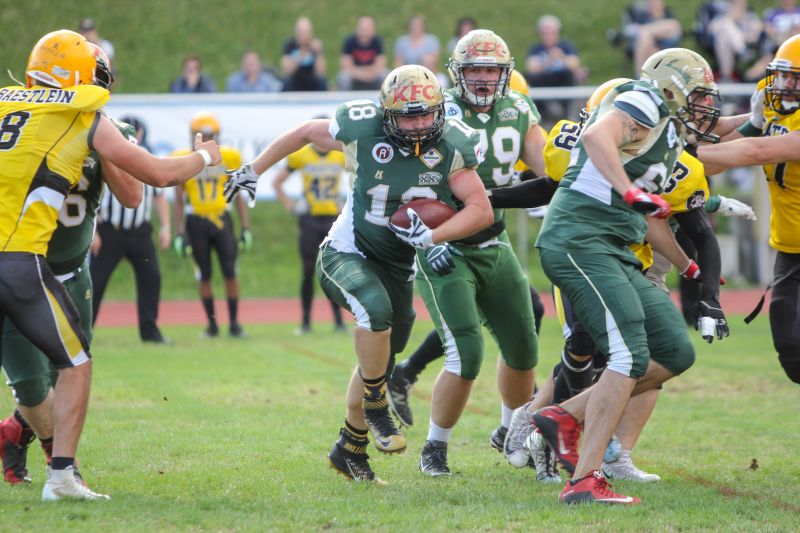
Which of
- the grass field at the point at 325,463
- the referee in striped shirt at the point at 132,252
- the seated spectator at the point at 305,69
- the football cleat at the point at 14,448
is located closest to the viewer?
the grass field at the point at 325,463

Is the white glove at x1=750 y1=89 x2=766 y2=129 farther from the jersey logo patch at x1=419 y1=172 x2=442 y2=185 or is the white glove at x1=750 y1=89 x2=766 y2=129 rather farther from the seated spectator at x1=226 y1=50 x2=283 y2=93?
the seated spectator at x1=226 y1=50 x2=283 y2=93

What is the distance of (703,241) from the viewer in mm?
5496

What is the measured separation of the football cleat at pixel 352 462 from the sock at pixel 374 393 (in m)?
0.21

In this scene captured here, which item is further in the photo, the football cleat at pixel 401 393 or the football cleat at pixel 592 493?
the football cleat at pixel 401 393

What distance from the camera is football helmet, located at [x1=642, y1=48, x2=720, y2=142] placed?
4.94 metres

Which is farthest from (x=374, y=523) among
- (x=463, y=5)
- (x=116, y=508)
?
(x=463, y=5)

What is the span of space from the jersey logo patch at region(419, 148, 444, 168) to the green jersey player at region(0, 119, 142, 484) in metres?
1.35

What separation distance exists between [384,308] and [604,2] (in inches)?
678

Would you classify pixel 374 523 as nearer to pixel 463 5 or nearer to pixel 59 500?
pixel 59 500

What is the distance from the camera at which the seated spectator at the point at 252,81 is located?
16.2m

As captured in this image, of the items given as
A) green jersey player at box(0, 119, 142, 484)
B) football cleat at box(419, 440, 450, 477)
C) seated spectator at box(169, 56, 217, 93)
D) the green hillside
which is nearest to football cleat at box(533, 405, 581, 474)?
football cleat at box(419, 440, 450, 477)

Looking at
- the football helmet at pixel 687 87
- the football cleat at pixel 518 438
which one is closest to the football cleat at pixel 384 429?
the football cleat at pixel 518 438

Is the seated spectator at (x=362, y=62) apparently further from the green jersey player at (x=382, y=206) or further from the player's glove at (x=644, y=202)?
the player's glove at (x=644, y=202)

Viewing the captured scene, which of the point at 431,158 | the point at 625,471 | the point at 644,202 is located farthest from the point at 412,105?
the point at 625,471
